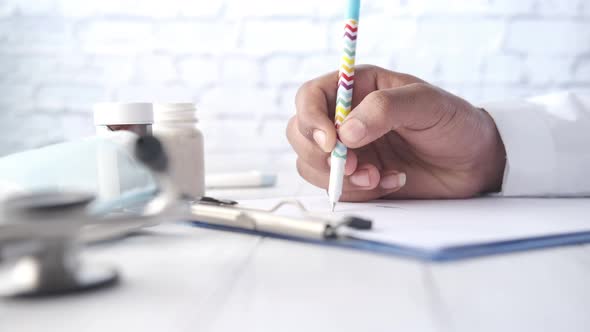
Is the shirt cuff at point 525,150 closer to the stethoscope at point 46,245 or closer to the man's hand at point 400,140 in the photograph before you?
the man's hand at point 400,140

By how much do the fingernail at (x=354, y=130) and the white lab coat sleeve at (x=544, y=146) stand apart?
0.26 meters

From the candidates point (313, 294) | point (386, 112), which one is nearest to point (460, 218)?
point (386, 112)

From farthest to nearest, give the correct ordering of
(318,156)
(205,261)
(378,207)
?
(318,156), (378,207), (205,261)

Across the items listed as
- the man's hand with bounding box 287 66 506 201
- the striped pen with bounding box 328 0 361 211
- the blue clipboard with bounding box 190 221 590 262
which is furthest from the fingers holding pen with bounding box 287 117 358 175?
the blue clipboard with bounding box 190 221 590 262

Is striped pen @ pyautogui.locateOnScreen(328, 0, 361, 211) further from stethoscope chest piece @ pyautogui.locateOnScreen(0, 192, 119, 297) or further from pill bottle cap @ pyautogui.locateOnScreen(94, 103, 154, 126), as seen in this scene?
stethoscope chest piece @ pyautogui.locateOnScreen(0, 192, 119, 297)

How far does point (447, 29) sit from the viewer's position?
1466 mm

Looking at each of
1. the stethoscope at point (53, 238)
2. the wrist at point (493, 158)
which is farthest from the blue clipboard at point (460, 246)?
the wrist at point (493, 158)

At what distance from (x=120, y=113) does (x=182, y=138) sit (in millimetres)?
101

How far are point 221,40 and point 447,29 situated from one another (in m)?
0.57

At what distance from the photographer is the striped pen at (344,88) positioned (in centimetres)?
65

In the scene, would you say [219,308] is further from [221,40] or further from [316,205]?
[221,40]

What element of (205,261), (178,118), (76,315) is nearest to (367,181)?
(178,118)

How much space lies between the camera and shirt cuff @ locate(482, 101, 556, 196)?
80cm

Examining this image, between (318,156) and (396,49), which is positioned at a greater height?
(396,49)
